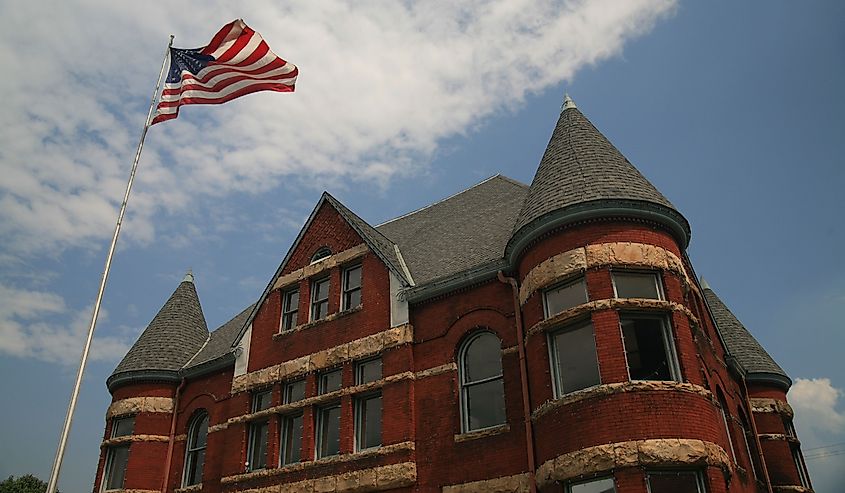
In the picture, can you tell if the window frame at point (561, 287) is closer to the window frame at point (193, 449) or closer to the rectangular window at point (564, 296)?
the rectangular window at point (564, 296)

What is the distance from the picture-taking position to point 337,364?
18.3m

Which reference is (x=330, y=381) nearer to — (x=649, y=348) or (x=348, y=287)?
(x=348, y=287)

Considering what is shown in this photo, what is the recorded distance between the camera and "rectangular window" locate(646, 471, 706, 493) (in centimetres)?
1173

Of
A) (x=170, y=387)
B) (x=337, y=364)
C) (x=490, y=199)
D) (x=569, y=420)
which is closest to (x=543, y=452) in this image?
(x=569, y=420)

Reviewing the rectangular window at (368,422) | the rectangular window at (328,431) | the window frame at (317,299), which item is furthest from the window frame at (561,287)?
the window frame at (317,299)

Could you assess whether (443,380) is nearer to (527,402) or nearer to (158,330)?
(527,402)

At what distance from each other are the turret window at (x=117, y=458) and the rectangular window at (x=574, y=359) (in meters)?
15.5

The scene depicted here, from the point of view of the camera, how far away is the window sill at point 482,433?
14.7 metres

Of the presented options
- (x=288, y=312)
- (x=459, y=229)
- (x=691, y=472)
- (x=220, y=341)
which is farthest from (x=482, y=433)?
(x=220, y=341)

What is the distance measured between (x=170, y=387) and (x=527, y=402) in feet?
47.0

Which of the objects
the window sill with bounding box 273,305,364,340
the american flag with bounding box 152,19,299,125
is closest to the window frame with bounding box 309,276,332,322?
the window sill with bounding box 273,305,364,340

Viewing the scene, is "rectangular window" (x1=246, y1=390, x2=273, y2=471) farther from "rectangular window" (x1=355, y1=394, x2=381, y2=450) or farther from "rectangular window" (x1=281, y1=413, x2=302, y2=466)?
"rectangular window" (x1=355, y1=394, x2=381, y2=450)

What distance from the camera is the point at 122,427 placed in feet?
74.8

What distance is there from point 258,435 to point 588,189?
1224 centimetres
